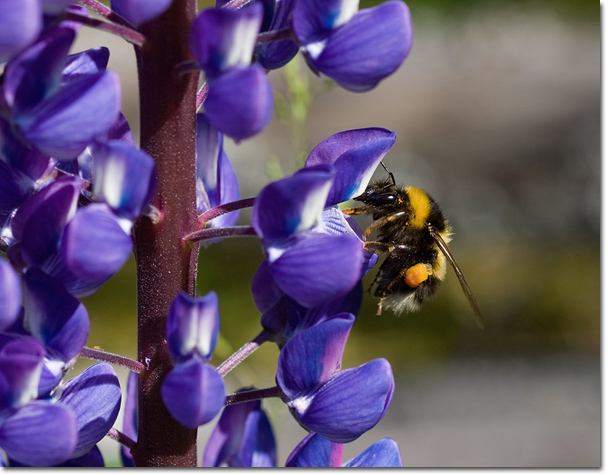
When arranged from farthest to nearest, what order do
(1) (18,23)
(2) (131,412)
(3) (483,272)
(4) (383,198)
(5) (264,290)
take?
(3) (483,272) < (4) (383,198) < (2) (131,412) < (5) (264,290) < (1) (18,23)

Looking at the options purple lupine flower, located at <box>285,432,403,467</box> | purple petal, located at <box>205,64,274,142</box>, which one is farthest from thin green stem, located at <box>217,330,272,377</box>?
purple petal, located at <box>205,64,274,142</box>

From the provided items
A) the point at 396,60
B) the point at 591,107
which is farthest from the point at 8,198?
the point at 591,107

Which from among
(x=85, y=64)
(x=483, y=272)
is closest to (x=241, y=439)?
(x=85, y=64)

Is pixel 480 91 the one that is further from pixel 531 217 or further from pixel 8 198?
pixel 8 198

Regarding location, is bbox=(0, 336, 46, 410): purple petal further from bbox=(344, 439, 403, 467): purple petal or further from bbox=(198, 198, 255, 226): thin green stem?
bbox=(344, 439, 403, 467): purple petal

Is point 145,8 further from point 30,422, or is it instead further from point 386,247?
point 386,247

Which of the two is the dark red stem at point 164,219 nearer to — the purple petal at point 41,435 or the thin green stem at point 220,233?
the thin green stem at point 220,233
